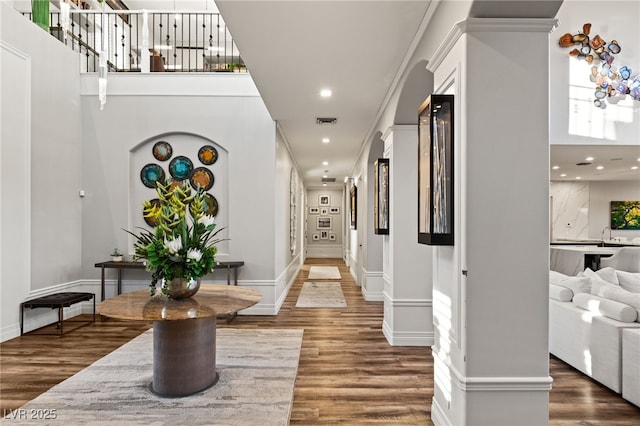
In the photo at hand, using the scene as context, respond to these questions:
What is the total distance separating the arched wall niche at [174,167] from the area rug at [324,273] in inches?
165

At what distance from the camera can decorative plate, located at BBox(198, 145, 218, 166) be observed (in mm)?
5836

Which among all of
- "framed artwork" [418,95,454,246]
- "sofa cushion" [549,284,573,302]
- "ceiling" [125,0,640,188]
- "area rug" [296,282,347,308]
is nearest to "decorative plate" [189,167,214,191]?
"ceiling" [125,0,640,188]

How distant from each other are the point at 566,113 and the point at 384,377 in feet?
18.1

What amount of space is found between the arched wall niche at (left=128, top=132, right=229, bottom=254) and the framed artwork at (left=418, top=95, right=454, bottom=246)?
12.8 ft

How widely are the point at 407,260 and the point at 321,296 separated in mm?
3164

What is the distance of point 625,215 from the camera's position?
446 inches

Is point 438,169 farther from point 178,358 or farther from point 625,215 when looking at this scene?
point 625,215

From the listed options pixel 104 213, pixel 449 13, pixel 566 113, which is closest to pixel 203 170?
pixel 104 213

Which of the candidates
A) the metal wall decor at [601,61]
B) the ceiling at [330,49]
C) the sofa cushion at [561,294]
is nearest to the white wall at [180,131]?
the ceiling at [330,49]

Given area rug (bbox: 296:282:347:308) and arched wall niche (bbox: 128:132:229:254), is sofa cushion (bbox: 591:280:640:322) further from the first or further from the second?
arched wall niche (bbox: 128:132:229:254)

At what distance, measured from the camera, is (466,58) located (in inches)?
80.0

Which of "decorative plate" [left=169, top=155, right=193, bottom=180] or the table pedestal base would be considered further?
"decorative plate" [left=169, top=155, right=193, bottom=180]

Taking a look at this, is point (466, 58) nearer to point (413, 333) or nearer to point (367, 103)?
point (367, 103)

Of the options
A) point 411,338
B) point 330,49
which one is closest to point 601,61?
point 330,49
